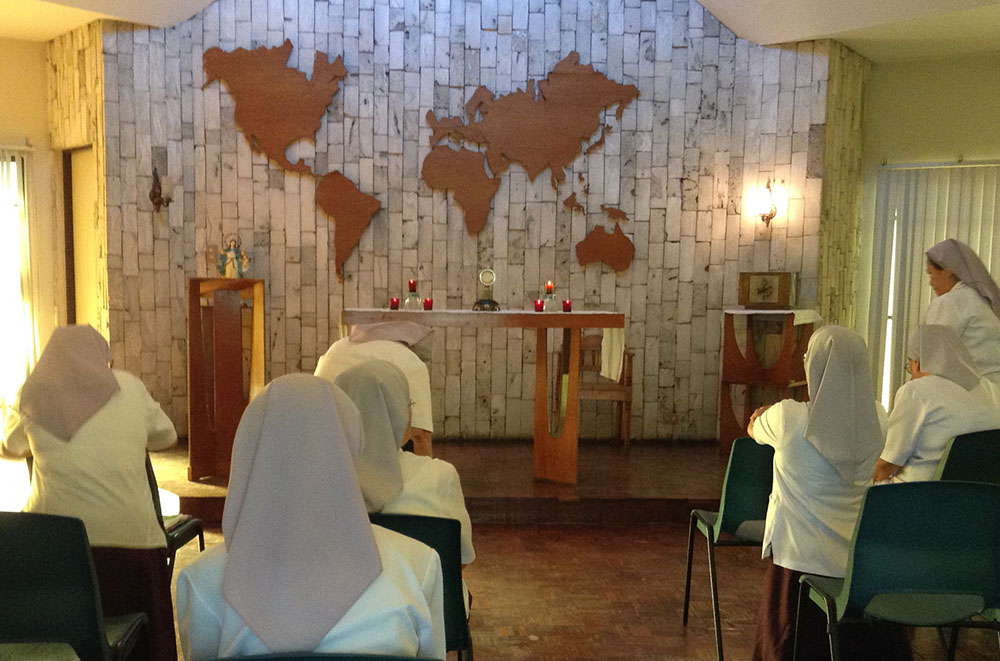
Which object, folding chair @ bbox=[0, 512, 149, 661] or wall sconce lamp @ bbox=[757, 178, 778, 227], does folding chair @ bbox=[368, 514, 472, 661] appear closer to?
folding chair @ bbox=[0, 512, 149, 661]

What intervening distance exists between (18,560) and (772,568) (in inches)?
98.9

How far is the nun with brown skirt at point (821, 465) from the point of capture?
3018 millimetres

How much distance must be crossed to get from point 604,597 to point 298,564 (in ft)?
9.55

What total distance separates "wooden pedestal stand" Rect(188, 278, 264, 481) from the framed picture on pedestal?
393cm

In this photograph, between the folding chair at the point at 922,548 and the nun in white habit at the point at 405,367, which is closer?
the folding chair at the point at 922,548

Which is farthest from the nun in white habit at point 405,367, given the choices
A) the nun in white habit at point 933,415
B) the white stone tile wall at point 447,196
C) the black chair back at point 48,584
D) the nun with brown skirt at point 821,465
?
the white stone tile wall at point 447,196

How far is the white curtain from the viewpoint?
7.33 m

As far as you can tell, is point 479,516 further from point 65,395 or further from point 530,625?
point 65,395

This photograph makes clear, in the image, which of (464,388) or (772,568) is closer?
(772,568)

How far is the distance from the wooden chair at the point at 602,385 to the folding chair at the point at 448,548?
13.1ft

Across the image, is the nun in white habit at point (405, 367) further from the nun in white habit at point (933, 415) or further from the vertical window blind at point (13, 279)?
the vertical window blind at point (13, 279)

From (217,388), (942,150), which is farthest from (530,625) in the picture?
(942,150)

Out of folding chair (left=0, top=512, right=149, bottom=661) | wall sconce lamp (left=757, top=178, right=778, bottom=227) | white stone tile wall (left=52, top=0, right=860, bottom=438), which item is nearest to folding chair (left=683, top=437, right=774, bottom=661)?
folding chair (left=0, top=512, right=149, bottom=661)

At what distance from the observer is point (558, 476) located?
19.3ft
